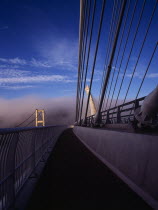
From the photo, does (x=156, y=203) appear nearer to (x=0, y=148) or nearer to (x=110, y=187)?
(x=110, y=187)

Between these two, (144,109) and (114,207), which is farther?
(144,109)

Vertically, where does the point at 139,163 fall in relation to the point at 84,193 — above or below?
above

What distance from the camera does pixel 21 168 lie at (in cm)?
485

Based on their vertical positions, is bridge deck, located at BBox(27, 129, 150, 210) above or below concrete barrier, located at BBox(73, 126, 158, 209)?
below

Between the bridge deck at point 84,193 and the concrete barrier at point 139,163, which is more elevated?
the concrete barrier at point 139,163

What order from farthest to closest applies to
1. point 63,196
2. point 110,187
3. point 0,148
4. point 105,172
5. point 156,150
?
1. point 105,172
2. point 110,187
3. point 63,196
4. point 156,150
5. point 0,148

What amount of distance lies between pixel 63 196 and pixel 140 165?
1399mm

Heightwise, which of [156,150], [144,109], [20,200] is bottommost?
[20,200]

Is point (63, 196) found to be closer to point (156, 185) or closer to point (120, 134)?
point (156, 185)

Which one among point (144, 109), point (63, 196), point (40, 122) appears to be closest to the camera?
point (63, 196)

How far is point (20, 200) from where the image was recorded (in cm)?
400

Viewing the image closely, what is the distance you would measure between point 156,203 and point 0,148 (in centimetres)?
225

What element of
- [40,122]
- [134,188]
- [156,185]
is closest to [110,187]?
[134,188]

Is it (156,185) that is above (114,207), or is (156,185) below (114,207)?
above
